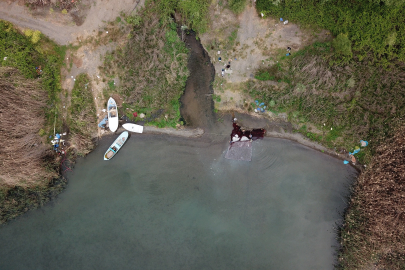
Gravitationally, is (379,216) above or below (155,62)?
below

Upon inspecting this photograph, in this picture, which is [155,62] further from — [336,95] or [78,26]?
[336,95]

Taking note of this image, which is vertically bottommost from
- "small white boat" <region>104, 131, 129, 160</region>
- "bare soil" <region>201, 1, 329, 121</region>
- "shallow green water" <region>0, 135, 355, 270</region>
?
"shallow green water" <region>0, 135, 355, 270</region>

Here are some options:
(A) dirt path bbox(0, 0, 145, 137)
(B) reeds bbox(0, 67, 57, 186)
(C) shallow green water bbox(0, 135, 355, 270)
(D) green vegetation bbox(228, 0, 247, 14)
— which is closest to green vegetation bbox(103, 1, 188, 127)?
(A) dirt path bbox(0, 0, 145, 137)

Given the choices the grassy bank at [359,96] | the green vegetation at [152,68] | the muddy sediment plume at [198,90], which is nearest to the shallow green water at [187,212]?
the grassy bank at [359,96]

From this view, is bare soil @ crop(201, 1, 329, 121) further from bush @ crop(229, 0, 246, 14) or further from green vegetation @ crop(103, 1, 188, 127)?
green vegetation @ crop(103, 1, 188, 127)

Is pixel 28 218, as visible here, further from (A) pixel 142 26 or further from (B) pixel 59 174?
(A) pixel 142 26

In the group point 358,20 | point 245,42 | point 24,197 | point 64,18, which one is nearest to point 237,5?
point 245,42

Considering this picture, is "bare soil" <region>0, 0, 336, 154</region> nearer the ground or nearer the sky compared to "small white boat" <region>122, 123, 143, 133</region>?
nearer the sky
